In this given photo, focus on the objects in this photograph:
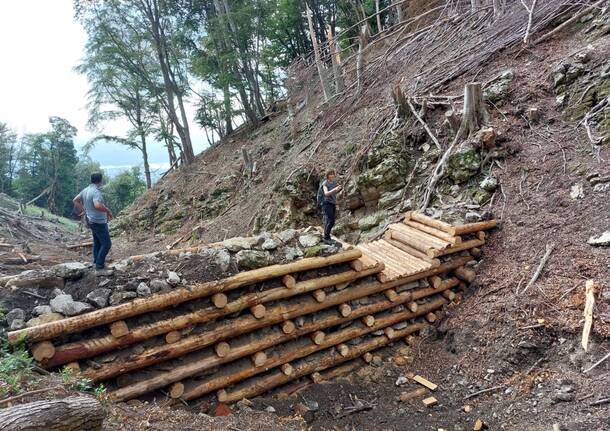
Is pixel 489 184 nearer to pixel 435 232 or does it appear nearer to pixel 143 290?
pixel 435 232

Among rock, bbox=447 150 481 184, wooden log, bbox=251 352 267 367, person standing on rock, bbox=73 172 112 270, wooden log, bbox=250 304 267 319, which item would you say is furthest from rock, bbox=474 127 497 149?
person standing on rock, bbox=73 172 112 270

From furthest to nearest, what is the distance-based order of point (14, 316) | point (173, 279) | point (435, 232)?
point (435, 232) < point (173, 279) < point (14, 316)

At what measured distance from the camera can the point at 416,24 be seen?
50.2ft

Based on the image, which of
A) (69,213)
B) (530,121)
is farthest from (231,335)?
(69,213)

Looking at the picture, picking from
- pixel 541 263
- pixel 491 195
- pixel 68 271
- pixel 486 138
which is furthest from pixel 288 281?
pixel 486 138

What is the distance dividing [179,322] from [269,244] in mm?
1597

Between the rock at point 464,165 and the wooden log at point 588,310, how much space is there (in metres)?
3.63

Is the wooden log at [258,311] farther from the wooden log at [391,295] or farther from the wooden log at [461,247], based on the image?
the wooden log at [461,247]

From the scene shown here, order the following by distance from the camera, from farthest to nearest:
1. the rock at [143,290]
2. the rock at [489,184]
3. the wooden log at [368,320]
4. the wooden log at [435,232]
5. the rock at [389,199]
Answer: the rock at [389,199], the rock at [489,184], the wooden log at [435,232], the wooden log at [368,320], the rock at [143,290]

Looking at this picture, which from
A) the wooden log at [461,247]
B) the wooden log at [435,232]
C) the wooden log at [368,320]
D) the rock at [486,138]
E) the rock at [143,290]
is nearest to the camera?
the rock at [143,290]

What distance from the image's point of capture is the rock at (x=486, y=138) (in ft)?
25.8

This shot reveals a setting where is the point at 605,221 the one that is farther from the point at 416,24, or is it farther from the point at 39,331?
the point at 416,24

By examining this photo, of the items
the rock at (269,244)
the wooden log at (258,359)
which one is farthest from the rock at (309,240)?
the wooden log at (258,359)

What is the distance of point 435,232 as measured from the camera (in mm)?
6695
